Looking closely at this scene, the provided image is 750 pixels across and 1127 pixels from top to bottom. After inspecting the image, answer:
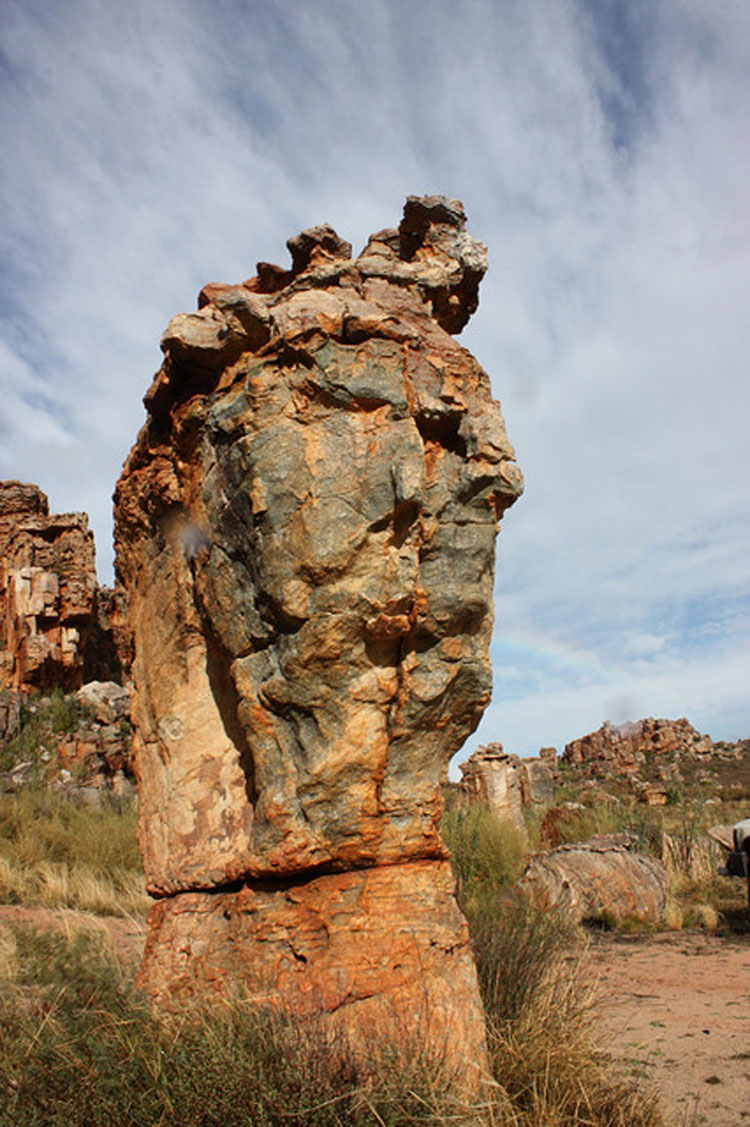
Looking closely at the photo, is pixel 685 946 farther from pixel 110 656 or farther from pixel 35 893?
pixel 110 656

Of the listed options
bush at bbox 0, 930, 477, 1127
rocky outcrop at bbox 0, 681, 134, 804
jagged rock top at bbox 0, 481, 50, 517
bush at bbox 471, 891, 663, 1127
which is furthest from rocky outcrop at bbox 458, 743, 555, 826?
jagged rock top at bbox 0, 481, 50, 517

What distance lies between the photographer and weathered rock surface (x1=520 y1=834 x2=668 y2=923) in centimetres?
1031

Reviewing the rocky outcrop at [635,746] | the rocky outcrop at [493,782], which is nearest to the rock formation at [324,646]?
the rocky outcrop at [493,782]

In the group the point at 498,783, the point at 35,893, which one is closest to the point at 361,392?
the point at 35,893

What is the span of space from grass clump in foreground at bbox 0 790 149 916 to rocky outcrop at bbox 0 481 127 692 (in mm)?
8342

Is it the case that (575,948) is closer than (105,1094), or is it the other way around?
(105,1094)

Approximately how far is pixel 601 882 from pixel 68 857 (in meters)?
7.01

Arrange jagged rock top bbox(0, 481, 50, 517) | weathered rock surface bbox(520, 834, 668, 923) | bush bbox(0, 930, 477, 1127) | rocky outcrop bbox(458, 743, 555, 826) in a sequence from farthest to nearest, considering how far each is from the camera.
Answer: jagged rock top bbox(0, 481, 50, 517) → rocky outcrop bbox(458, 743, 555, 826) → weathered rock surface bbox(520, 834, 668, 923) → bush bbox(0, 930, 477, 1127)

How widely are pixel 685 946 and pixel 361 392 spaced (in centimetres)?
849

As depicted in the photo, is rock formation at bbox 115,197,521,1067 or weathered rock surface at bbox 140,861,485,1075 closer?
weathered rock surface at bbox 140,861,485,1075

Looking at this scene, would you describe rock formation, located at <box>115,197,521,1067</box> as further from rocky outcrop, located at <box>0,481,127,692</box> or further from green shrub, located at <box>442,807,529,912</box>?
rocky outcrop, located at <box>0,481,127,692</box>

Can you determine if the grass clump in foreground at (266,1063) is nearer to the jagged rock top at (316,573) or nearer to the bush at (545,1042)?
the bush at (545,1042)

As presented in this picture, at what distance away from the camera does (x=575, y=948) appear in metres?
8.14

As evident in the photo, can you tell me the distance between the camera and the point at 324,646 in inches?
135
